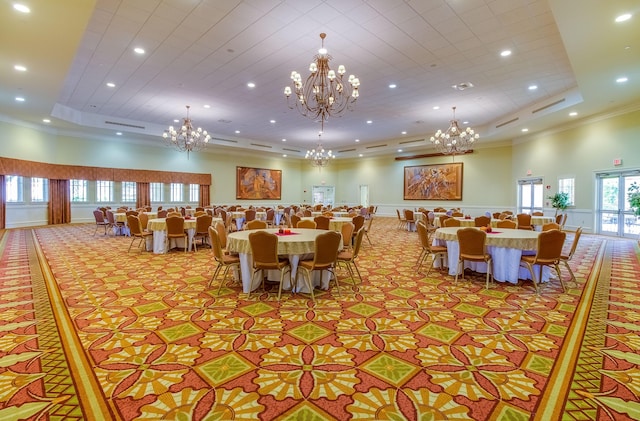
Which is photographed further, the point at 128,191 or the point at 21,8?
the point at 128,191

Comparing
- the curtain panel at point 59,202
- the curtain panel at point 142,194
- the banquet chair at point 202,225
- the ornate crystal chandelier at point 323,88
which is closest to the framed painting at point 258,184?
the curtain panel at point 142,194

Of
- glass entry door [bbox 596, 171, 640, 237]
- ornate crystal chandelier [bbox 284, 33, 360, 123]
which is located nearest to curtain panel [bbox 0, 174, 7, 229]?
ornate crystal chandelier [bbox 284, 33, 360, 123]

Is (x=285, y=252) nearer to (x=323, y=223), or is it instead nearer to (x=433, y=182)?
(x=323, y=223)

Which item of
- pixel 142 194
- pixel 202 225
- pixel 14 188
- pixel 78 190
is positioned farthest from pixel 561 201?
pixel 14 188

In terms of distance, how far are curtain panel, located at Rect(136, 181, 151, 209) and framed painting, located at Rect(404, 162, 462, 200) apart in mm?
14177

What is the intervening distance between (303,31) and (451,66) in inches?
153

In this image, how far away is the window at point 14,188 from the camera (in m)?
11.9

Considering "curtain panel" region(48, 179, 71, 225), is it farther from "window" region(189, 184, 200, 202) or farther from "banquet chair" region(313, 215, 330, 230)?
"banquet chair" region(313, 215, 330, 230)

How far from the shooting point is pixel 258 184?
66.9ft

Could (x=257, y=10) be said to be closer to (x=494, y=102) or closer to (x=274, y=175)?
(x=494, y=102)

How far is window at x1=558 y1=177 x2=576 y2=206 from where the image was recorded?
38.6ft

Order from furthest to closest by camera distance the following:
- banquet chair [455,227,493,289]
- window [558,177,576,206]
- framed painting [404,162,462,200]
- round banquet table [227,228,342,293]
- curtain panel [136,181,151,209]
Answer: framed painting [404,162,462,200], curtain panel [136,181,151,209], window [558,177,576,206], banquet chair [455,227,493,289], round banquet table [227,228,342,293]

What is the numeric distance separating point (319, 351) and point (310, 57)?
6.50m

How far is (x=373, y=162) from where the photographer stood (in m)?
21.2
